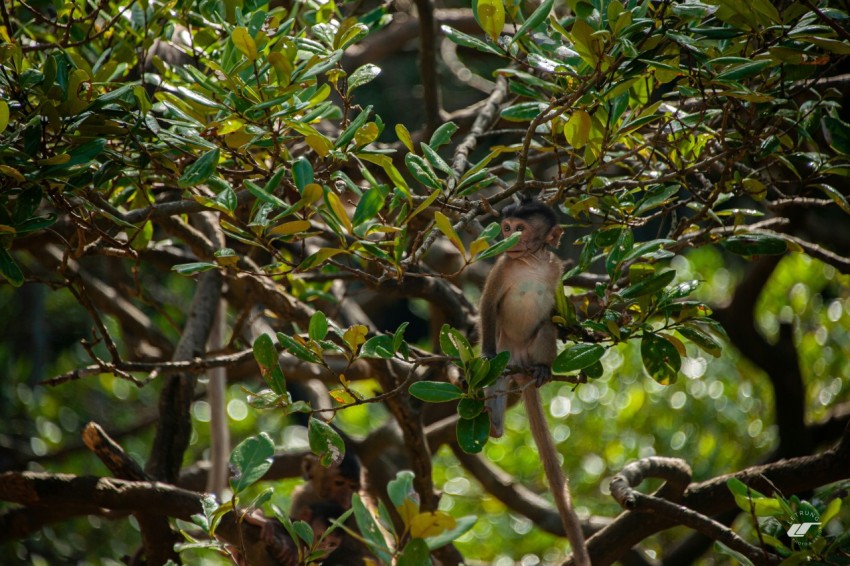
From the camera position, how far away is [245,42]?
2420 mm

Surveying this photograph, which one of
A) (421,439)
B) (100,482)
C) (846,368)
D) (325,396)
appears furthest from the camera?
(846,368)

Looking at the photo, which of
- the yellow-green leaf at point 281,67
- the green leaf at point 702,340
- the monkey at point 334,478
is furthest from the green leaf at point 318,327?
the monkey at point 334,478

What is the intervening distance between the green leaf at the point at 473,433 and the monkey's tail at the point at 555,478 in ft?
2.26

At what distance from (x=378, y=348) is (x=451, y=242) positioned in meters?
0.68

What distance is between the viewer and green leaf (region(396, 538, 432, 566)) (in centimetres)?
193

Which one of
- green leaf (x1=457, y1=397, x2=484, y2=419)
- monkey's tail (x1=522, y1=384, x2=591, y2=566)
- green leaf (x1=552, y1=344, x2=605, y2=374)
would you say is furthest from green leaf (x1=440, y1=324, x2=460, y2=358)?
monkey's tail (x1=522, y1=384, x2=591, y2=566)

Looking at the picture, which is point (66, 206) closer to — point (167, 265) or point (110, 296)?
point (167, 265)

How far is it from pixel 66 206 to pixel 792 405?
4.84 meters

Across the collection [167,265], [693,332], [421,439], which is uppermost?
[693,332]

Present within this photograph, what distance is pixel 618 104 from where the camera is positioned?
2.74 m

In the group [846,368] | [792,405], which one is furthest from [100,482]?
[846,368]

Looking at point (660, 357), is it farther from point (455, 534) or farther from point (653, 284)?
point (455, 534)

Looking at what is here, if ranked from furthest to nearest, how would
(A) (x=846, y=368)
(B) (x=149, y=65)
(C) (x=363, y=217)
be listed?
(A) (x=846, y=368)
(B) (x=149, y=65)
(C) (x=363, y=217)

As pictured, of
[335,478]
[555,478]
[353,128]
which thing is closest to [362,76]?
[353,128]
